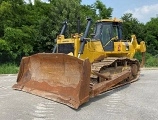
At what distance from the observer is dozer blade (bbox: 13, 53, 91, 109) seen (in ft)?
25.7

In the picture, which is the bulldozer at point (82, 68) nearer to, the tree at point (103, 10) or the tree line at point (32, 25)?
the tree line at point (32, 25)

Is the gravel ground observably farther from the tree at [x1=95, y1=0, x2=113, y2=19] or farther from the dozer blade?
the tree at [x1=95, y1=0, x2=113, y2=19]

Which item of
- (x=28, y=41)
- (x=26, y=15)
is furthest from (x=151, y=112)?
(x=26, y=15)

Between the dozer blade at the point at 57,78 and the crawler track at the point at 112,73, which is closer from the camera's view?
the dozer blade at the point at 57,78

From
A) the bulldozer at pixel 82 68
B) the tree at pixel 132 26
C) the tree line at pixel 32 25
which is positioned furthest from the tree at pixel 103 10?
the bulldozer at pixel 82 68

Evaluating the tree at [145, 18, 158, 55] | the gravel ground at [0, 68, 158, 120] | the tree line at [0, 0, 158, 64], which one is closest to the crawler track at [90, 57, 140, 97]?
the gravel ground at [0, 68, 158, 120]

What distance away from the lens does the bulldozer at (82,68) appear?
804cm

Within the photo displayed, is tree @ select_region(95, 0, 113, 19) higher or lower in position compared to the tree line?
higher

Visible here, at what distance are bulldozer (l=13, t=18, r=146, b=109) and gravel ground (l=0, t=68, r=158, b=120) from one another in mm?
224

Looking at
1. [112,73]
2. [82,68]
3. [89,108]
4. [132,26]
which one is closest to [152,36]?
[132,26]

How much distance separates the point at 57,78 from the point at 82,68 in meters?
1.07

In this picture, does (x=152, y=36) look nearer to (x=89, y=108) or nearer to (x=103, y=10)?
(x=103, y=10)

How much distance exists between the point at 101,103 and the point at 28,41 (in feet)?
49.3

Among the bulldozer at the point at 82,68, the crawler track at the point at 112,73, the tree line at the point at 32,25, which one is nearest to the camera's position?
the bulldozer at the point at 82,68
